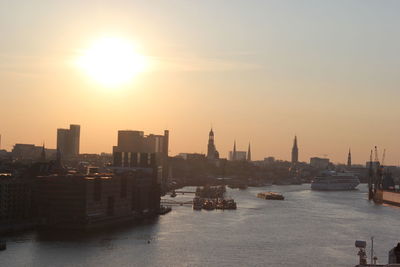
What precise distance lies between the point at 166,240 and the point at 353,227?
630 inches

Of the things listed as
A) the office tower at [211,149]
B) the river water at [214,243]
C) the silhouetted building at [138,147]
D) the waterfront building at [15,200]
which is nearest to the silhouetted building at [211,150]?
the office tower at [211,149]

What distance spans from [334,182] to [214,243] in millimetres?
Result: 90161

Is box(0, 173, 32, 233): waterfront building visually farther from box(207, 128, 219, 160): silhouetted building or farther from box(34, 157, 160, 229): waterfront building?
box(207, 128, 219, 160): silhouetted building

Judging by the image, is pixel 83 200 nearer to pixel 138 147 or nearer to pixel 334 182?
pixel 138 147

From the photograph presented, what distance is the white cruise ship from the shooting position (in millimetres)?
128250

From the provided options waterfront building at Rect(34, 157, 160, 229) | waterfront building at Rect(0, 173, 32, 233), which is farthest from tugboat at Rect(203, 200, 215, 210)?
waterfront building at Rect(0, 173, 32, 233)

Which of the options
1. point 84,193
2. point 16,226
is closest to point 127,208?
point 84,193

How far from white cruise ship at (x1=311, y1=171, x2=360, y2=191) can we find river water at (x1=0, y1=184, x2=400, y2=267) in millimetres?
66561

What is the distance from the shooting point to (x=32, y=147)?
593ft

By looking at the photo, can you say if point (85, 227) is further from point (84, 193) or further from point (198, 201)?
point (198, 201)

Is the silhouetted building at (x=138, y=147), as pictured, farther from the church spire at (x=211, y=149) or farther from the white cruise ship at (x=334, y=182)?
the church spire at (x=211, y=149)

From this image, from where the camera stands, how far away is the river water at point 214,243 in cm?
3569

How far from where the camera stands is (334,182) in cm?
12938

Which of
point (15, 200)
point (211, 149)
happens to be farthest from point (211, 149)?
point (15, 200)
